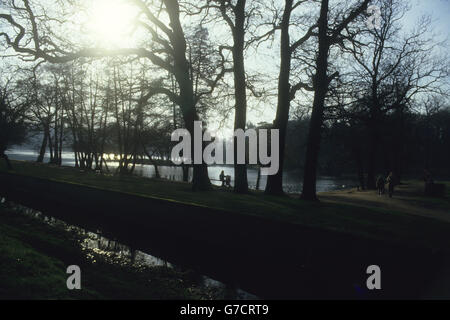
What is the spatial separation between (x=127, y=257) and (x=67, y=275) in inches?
121

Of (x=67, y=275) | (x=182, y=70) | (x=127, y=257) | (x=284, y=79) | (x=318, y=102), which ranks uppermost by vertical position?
(x=182, y=70)

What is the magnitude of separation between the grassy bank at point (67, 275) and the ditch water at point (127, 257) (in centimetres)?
13

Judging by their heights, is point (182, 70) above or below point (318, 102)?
above

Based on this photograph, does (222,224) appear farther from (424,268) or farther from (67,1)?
(67,1)

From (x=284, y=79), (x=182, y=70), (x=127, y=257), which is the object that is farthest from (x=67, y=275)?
(x=284, y=79)

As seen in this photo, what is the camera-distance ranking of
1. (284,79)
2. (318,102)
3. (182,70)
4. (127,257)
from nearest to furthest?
1. (127,257)
2. (318,102)
3. (284,79)
4. (182,70)


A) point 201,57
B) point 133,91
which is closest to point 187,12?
point 201,57

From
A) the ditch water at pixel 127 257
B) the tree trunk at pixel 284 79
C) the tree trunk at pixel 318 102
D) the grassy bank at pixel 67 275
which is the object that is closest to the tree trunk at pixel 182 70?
the tree trunk at pixel 284 79

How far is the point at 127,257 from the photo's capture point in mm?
9211

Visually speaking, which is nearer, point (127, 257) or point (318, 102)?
point (127, 257)

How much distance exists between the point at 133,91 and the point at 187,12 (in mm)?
5076

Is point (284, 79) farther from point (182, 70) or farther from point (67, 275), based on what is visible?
point (67, 275)

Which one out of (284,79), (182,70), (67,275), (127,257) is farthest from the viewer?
(182,70)
